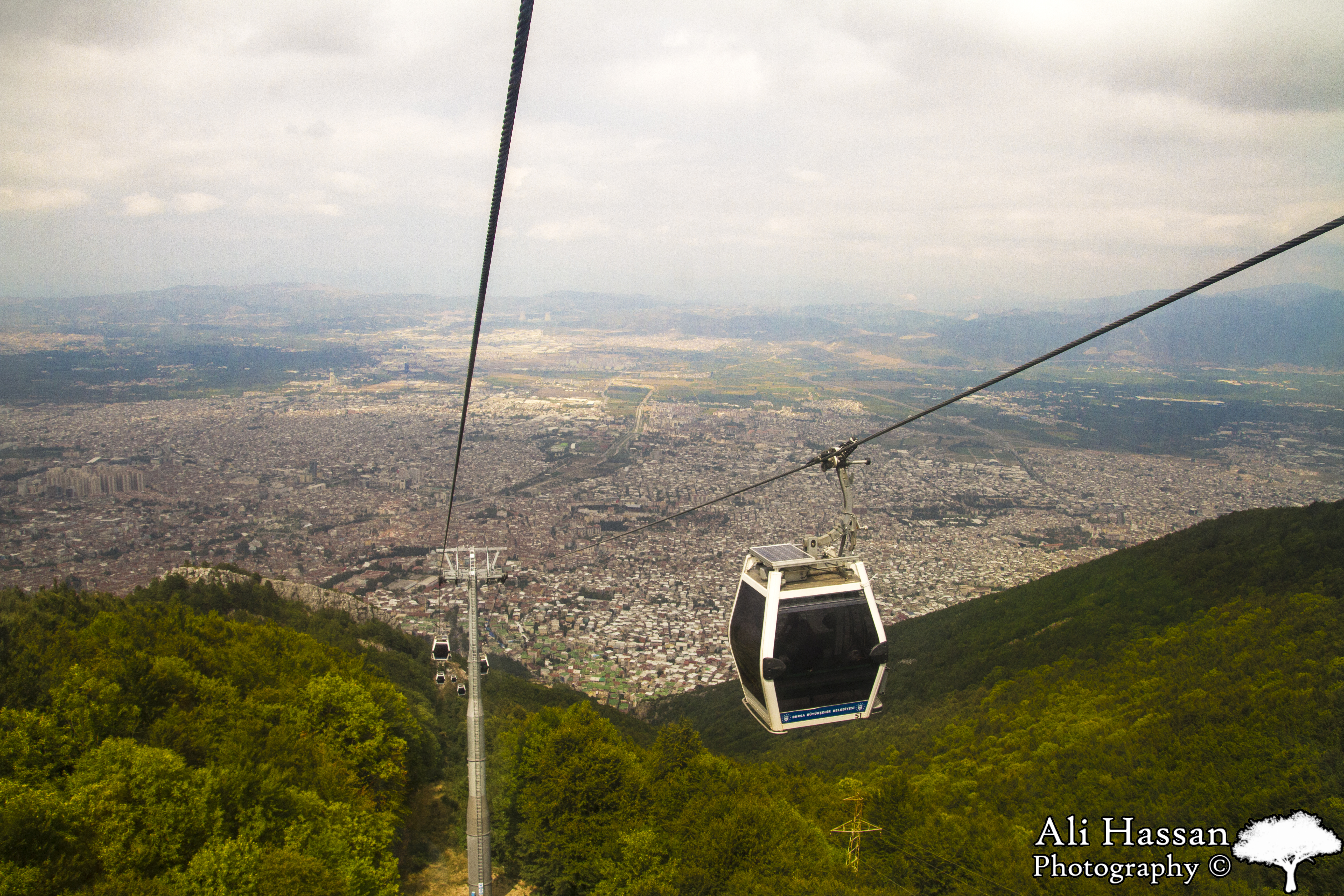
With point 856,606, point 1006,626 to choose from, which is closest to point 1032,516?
point 1006,626

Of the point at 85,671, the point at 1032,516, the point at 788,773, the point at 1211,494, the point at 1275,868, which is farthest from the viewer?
the point at 1211,494

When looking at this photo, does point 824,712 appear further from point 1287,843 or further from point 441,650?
point 1287,843

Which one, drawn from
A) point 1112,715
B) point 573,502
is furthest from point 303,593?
point 1112,715

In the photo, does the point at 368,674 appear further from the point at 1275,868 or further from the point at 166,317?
the point at 166,317

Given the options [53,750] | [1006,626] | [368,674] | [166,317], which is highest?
[166,317]

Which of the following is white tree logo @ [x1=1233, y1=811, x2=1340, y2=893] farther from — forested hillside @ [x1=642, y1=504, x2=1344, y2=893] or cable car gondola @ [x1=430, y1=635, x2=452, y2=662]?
cable car gondola @ [x1=430, y1=635, x2=452, y2=662]

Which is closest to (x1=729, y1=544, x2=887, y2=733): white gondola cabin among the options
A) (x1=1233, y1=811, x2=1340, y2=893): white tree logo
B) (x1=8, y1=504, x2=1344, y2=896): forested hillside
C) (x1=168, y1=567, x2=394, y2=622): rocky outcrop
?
(x1=8, y1=504, x2=1344, y2=896): forested hillside
